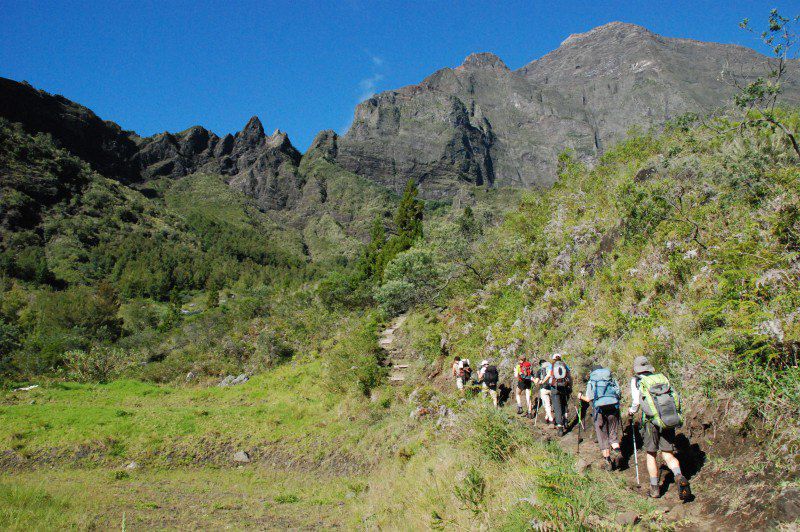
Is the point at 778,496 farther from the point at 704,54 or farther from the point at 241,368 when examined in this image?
the point at 704,54

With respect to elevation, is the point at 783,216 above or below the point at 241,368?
above

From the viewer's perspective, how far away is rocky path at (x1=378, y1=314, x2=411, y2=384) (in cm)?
1634

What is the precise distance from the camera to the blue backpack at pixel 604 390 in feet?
21.6

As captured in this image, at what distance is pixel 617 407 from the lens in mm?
6590

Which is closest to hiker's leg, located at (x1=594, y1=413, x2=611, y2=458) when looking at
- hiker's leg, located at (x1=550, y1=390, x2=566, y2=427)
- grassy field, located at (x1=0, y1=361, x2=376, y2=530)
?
hiker's leg, located at (x1=550, y1=390, x2=566, y2=427)

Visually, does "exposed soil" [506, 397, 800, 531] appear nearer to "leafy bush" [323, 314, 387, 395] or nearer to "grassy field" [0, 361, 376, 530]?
"grassy field" [0, 361, 376, 530]

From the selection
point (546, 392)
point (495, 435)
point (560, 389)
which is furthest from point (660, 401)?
point (546, 392)

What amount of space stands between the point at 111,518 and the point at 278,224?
14835 centimetres

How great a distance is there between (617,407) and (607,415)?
204 millimetres

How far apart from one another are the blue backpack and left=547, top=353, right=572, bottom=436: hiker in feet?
5.26

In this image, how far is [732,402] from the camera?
557 cm

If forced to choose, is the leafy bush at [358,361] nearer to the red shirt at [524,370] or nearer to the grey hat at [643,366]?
the red shirt at [524,370]

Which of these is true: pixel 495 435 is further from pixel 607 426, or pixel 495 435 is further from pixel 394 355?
pixel 394 355

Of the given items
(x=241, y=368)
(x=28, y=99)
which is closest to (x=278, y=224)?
(x=28, y=99)
